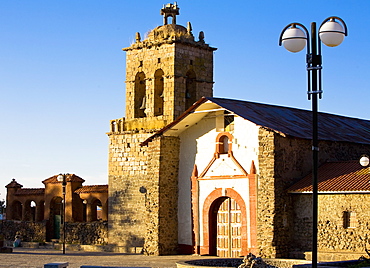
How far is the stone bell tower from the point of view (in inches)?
1252

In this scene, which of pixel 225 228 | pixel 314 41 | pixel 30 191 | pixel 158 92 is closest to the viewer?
pixel 314 41

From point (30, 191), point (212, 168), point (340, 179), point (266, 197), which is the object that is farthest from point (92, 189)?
point (340, 179)

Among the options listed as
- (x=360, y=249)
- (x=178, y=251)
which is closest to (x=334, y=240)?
(x=360, y=249)

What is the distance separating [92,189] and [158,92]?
18.3 ft

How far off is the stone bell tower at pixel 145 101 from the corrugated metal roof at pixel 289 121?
3370mm

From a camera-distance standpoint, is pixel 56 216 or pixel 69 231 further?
pixel 56 216

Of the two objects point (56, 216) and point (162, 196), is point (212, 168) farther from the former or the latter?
point (56, 216)

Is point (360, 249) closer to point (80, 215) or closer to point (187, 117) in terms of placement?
point (187, 117)

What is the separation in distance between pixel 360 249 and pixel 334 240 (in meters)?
0.93

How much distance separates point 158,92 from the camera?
32.7 m

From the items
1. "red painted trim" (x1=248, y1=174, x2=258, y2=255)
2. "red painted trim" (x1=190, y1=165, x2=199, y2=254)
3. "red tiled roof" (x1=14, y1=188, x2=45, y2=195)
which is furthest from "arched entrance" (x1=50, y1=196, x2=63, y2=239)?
"red painted trim" (x1=248, y1=174, x2=258, y2=255)

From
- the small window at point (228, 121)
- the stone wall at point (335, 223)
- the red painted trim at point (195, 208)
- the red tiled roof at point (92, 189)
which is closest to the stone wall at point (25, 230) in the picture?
the red tiled roof at point (92, 189)

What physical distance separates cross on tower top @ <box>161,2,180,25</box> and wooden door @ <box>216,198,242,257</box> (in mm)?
10114

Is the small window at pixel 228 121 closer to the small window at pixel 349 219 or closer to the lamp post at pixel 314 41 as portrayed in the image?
the small window at pixel 349 219
